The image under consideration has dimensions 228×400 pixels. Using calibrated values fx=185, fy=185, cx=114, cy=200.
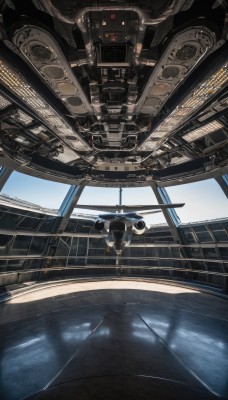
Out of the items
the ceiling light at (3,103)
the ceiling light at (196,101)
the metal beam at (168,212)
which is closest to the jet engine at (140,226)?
the metal beam at (168,212)

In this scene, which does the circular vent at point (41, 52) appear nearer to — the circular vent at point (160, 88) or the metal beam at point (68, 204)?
the circular vent at point (160, 88)

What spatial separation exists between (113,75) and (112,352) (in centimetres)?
595

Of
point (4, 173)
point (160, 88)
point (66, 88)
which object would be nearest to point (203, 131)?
point (160, 88)

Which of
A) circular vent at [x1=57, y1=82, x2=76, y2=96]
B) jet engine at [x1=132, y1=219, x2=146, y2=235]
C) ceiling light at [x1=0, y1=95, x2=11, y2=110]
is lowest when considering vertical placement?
jet engine at [x1=132, y1=219, x2=146, y2=235]

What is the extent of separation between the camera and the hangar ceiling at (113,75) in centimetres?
284

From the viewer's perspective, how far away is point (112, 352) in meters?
3.71

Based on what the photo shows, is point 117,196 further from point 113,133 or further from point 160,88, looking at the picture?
point 160,88

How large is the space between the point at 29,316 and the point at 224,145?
8.87 metres

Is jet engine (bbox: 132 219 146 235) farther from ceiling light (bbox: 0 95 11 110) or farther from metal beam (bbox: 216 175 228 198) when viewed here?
ceiling light (bbox: 0 95 11 110)

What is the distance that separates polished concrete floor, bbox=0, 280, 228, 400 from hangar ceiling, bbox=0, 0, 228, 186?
529 cm

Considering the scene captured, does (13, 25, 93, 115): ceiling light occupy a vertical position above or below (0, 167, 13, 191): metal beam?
below

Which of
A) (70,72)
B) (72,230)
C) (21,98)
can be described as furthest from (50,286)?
(70,72)

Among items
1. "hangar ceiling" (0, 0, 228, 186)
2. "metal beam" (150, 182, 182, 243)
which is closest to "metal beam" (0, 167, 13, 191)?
"hangar ceiling" (0, 0, 228, 186)

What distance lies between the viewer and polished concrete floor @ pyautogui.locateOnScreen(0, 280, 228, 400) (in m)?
2.69
